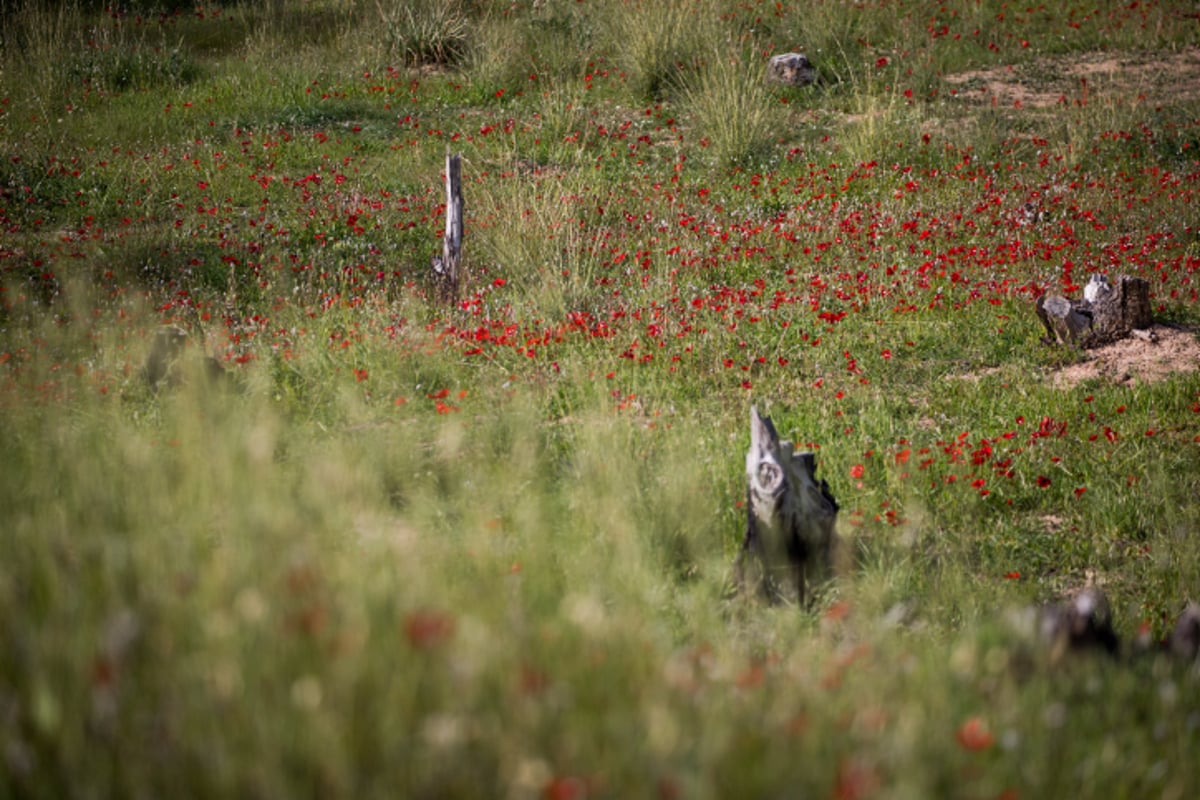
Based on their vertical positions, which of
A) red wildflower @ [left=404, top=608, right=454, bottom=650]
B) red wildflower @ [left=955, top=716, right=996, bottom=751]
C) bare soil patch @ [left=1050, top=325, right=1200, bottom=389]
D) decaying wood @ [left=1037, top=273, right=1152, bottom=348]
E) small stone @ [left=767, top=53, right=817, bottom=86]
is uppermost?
small stone @ [left=767, top=53, right=817, bottom=86]

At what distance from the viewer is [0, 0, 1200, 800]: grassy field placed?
1908 mm

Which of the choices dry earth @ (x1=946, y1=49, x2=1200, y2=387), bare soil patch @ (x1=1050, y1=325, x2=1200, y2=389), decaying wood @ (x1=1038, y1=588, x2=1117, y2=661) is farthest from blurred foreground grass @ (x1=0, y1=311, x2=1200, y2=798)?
dry earth @ (x1=946, y1=49, x2=1200, y2=387)

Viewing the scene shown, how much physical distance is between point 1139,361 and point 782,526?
4154mm

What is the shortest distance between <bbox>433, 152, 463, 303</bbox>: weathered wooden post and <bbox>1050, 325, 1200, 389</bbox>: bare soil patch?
4.50 metres

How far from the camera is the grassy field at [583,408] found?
1908 mm

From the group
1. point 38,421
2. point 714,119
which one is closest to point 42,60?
point 714,119

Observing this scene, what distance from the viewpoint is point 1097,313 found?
23.3ft

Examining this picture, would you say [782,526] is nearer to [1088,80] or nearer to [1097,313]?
[1097,313]

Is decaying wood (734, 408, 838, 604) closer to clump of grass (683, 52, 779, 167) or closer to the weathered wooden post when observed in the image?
the weathered wooden post

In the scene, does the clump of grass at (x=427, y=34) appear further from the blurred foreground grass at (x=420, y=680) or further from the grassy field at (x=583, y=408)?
the blurred foreground grass at (x=420, y=680)

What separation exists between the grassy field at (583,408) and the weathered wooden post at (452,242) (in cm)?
39

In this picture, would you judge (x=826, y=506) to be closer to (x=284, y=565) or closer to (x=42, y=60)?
(x=284, y=565)

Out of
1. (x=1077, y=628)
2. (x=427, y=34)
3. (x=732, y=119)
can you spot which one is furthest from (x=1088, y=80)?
(x=1077, y=628)

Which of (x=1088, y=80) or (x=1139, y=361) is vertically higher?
(x=1088, y=80)
